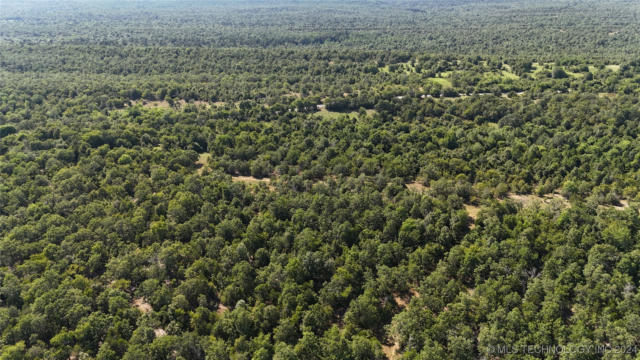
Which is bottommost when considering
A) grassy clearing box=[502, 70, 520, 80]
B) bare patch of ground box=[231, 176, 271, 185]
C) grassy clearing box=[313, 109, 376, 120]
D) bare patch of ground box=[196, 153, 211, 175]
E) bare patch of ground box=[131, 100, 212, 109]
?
bare patch of ground box=[231, 176, 271, 185]

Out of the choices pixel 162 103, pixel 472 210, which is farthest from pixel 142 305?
pixel 162 103

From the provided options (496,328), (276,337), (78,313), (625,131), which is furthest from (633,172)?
(78,313)

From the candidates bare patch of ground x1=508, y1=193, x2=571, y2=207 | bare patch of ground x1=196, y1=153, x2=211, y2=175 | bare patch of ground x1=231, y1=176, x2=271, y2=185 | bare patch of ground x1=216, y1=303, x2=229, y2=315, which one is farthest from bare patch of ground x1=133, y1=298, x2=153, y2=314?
bare patch of ground x1=508, y1=193, x2=571, y2=207

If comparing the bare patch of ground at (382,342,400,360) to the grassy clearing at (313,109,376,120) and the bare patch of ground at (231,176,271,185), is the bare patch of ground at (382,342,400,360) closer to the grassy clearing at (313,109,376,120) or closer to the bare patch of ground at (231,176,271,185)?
the bare patch of ground at (231,176,271,185)

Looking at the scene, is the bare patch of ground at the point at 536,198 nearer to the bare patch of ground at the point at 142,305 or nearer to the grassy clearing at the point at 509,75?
the bare patch of ground at the point at 142,305

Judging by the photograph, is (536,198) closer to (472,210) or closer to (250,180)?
(472,210)

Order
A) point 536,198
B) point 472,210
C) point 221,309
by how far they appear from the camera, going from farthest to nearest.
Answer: point 536,198 → point 472,210 → point 221,309

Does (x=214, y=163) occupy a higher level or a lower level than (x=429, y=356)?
higher

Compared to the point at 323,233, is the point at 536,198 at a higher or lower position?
higher

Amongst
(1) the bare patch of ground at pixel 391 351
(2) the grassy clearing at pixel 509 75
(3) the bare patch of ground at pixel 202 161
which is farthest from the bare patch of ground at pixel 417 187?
(2) the grassy clearing at pixel 509 75

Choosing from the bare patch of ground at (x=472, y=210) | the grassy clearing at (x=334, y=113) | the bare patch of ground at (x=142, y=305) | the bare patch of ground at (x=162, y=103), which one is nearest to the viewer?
the bare patch of ground at (x=142, y=305)

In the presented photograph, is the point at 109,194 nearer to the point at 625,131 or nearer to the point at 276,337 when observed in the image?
the point at 276,337
